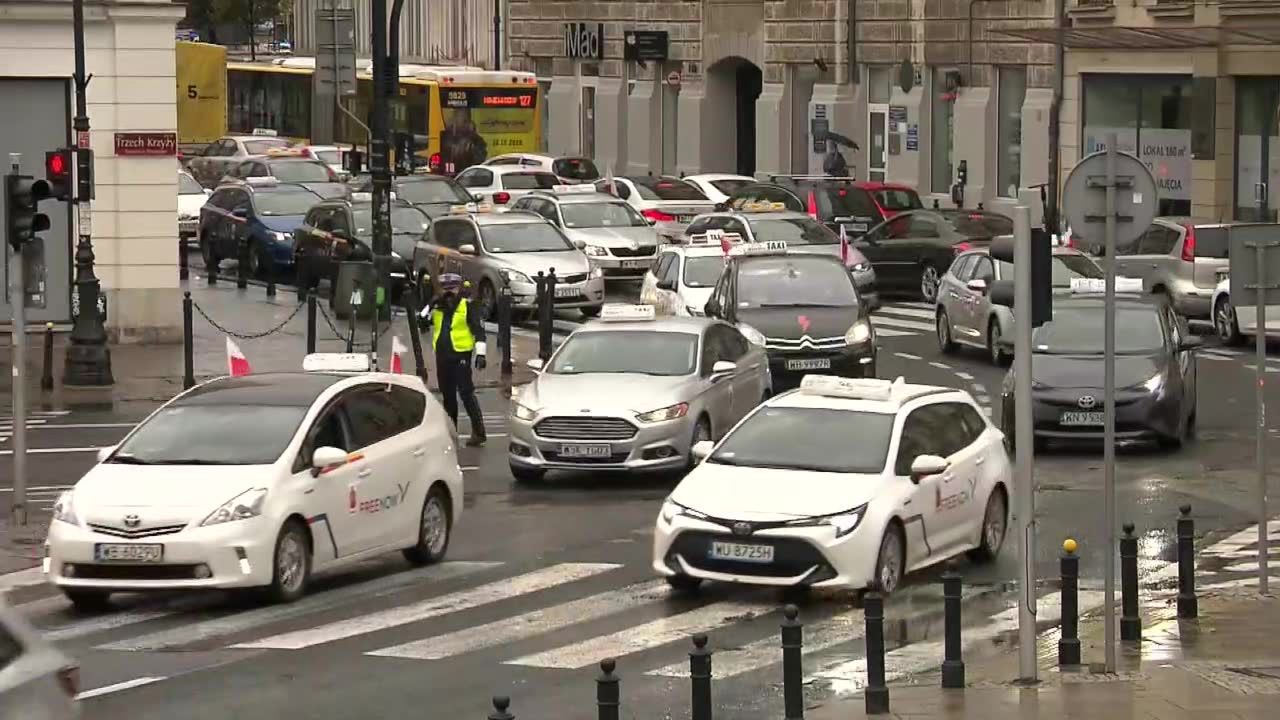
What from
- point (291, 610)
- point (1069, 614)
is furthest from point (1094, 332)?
point (1069, 614)

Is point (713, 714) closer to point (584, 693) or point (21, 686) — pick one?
point (584, 693)

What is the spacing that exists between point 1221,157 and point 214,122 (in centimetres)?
3109

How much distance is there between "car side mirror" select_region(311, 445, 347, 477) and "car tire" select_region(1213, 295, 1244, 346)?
19970mm

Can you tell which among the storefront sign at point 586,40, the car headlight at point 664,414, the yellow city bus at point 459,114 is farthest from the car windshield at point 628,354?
the storefront sign at point 586,40

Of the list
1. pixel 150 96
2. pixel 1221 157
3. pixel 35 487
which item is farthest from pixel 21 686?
pixel 1221 157

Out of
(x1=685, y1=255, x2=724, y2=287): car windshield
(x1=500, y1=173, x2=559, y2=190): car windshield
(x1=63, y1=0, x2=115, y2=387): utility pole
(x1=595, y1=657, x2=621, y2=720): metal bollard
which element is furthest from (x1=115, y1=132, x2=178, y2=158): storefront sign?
(x1=595, y1=657, x2=621, y2=720): metal bollard

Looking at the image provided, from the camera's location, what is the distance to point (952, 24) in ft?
190

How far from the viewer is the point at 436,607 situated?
56.1 feet

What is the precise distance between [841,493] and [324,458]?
3.48 metres

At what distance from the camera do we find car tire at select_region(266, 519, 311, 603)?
16953 millimetres

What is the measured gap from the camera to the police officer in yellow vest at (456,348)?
2642 cm

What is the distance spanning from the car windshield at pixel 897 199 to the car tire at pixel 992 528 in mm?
26909

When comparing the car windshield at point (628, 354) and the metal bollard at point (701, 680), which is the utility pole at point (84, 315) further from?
the metal bollard at point (701, 680)

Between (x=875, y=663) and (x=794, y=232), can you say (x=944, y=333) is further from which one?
(x=875, y=663)
